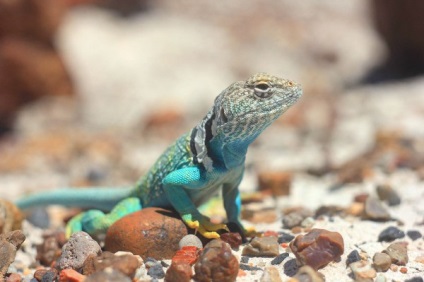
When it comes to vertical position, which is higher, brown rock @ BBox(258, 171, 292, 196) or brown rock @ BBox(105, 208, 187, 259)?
brown rock @ BBox(258, 171, 292, 196)

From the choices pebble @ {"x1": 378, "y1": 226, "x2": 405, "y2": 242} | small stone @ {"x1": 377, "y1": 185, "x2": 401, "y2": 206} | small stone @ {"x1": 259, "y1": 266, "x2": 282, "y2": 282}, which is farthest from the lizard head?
small stone @ {"x1": 377, "y1": 185, "x2": 401, "y2": 206}

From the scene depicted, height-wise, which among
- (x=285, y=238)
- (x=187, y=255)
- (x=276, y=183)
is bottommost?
(x=187, y=255)

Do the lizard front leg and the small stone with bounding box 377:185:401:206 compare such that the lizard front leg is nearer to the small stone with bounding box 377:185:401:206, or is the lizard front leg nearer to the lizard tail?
the lizard tail

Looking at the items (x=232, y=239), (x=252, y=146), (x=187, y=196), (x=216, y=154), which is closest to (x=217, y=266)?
(x=232, y=239)

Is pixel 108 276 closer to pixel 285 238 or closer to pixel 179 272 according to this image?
pixel 179 272

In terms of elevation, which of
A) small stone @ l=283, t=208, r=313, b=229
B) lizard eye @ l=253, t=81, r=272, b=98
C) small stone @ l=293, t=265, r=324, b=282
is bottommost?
small stone @ l=293, t=265, r=324, b=282

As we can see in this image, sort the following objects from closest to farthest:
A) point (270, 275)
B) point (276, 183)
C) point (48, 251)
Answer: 1. point (270, 275)
2. point (48, 251)
3. point (276, 183)

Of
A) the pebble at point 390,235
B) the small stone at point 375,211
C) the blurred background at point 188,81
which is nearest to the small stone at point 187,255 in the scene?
the pebble at point 390,235
